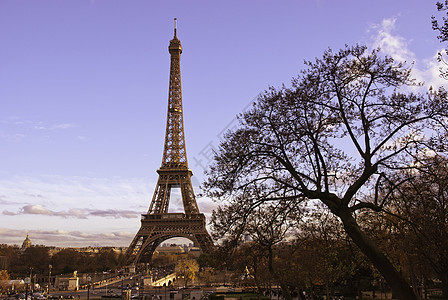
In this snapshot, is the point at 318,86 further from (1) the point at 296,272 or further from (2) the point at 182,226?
(2) the point at 182,226

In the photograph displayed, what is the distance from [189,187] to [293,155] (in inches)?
2777

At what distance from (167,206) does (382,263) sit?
76.7 meters

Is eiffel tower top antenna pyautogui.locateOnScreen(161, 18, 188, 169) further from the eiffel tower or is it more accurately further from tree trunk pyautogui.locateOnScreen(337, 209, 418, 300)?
tree trunk pyautogui.locateOnScreen(337, 209, 418, 300)

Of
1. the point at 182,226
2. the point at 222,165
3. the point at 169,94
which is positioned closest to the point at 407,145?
the point at 222,165

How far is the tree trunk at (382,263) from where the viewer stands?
945cm

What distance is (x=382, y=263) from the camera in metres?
9.67

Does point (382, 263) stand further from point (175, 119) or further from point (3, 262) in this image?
point (3, 262)

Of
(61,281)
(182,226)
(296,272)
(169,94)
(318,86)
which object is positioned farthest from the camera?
(169,94)

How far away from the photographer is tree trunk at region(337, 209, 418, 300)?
9445mm

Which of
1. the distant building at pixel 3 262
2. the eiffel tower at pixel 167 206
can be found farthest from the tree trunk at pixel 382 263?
the distant building at pixel 3 262

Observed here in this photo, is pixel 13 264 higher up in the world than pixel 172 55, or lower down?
lower down

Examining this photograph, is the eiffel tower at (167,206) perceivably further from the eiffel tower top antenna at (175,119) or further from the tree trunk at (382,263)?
the tree trunk at (382,263)

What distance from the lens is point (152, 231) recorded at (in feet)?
257

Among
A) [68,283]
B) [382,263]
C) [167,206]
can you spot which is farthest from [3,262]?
[382,263]
